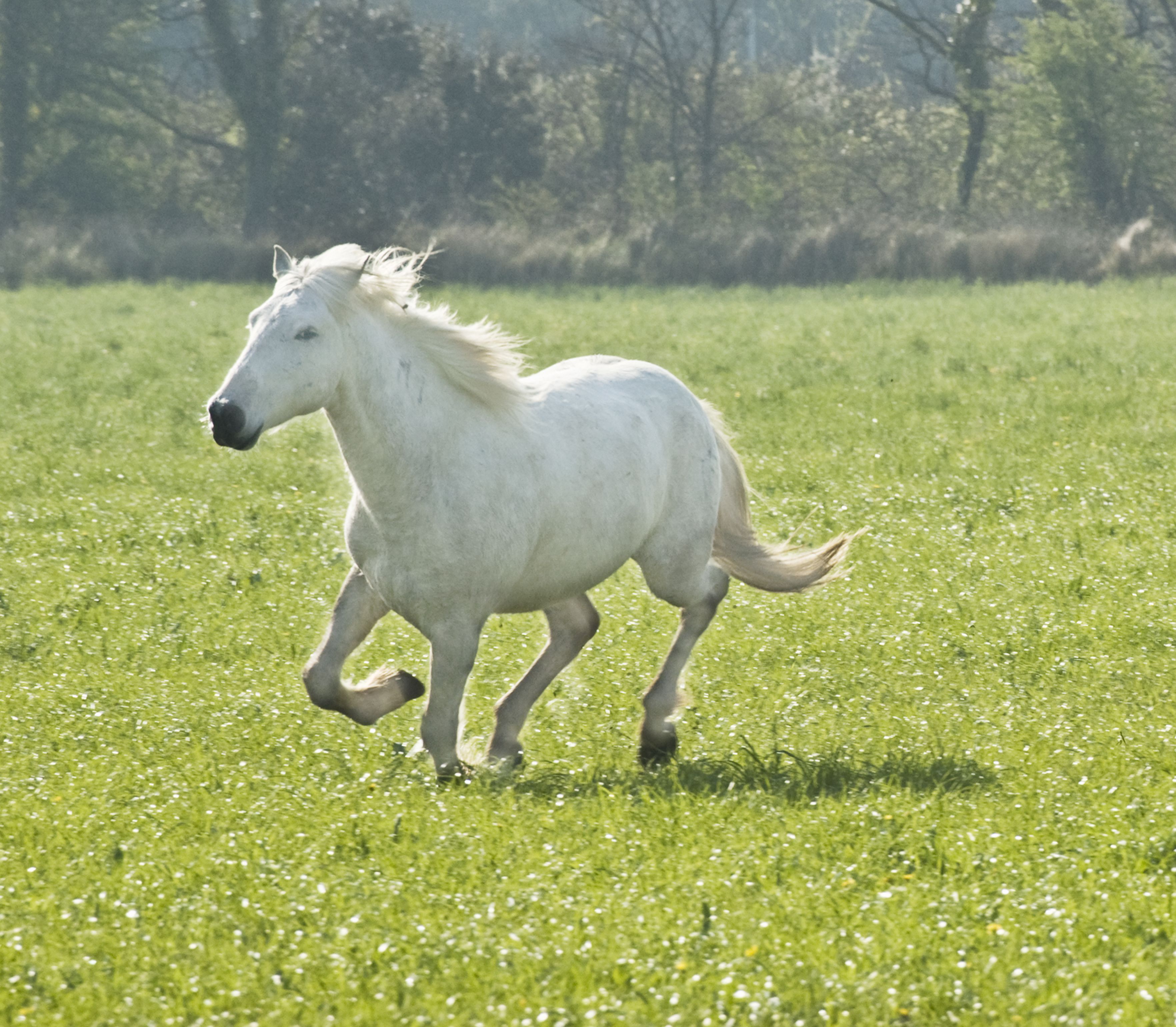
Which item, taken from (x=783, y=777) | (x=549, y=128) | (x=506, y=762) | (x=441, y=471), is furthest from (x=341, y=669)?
(x=549, y=128)

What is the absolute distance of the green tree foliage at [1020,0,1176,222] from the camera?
4378 centimetres

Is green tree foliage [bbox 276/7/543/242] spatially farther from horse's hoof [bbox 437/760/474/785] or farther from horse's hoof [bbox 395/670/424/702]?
horse's hoof [bbox 437/760/474/785]

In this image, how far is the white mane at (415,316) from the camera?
6.02 metres

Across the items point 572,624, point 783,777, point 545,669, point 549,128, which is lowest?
point 783,777

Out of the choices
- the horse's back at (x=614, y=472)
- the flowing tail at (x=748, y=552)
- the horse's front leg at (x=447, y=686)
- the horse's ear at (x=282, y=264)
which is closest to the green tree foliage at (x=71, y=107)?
the flowing tail at (x=748, y=552)

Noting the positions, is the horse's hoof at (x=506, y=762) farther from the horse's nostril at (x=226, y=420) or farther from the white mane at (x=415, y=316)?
the horse's nostril at (x=226, y=420)

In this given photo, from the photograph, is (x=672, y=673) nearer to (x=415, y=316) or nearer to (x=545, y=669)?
(x=545, y=669)

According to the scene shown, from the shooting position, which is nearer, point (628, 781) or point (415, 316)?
point (415, 316)

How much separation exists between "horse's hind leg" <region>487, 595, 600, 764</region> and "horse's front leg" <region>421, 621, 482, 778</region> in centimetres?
33

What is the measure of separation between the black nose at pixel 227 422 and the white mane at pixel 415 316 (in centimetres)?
65

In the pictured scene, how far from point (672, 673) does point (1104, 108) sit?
41.3m

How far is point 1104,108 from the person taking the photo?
44375 millimetres

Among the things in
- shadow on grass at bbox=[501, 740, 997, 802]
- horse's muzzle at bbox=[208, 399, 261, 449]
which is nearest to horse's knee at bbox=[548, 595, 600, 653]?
shadow on grass at bbox=[501, 740, 997, 802]

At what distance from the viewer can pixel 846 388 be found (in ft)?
61.3
